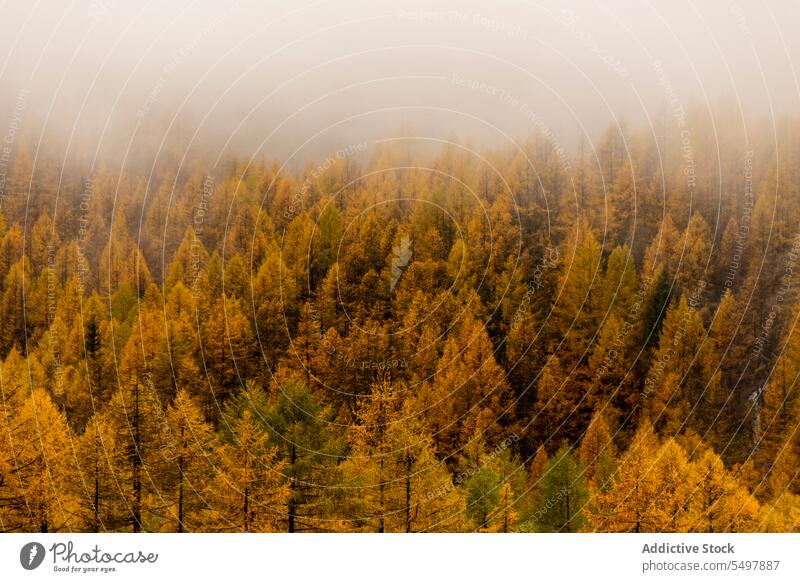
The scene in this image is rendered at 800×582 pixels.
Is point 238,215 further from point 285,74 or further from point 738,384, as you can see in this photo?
point 738,384

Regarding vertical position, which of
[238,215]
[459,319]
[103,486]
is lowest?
[103,486]

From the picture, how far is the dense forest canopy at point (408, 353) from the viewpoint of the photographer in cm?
1952

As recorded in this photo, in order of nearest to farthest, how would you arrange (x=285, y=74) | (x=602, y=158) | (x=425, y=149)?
(x=285, y=74), (x=425, y=149), (x=602, y=158)

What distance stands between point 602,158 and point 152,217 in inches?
851

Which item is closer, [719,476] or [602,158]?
[719,476]

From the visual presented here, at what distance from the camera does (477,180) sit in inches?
1161

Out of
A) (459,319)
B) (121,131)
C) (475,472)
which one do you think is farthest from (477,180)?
(121,131)

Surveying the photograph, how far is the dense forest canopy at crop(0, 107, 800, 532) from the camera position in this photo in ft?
64.0

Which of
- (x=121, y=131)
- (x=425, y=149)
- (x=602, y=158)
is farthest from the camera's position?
(x=121, y=131)

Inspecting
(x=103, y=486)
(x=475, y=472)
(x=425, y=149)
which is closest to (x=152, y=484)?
(x=103, y=486)

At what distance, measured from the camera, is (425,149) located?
1144 inches

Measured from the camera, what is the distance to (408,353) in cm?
2530

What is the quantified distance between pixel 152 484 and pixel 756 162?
102ft

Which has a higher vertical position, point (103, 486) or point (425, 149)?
point (425, 149)
